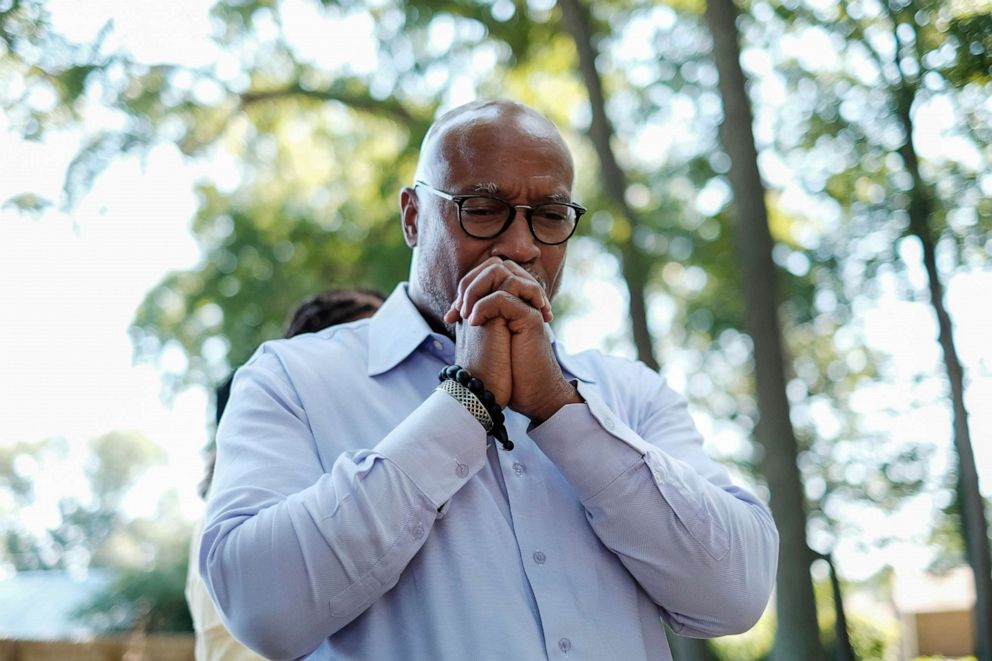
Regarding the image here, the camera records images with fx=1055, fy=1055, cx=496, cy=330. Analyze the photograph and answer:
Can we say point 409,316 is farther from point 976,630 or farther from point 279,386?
point 976,630

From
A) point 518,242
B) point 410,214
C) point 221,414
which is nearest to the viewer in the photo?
point 518,242

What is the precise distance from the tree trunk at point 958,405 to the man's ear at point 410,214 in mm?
6584

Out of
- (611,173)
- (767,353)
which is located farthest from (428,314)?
(611,173)

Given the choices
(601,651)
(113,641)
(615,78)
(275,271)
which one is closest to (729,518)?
(601,651)

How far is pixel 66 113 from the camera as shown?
28.5 feet

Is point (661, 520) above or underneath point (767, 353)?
above

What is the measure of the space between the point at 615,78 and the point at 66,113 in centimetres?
650

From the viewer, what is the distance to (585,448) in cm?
175

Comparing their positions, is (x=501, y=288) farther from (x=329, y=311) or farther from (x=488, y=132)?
(x=329, y=311)

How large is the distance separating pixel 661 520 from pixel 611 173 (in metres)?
8.18

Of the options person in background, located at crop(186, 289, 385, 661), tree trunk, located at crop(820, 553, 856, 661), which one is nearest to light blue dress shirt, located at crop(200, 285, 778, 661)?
person in background, located at crop(186, 289, 385, 661)

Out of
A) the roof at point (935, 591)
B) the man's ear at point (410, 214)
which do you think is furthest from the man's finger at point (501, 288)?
the roof at point (935, 591)

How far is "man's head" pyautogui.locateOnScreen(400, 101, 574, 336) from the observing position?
6.40 feet

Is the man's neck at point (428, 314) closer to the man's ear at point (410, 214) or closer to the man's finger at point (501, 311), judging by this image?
the man's ear at point (410, 214)
